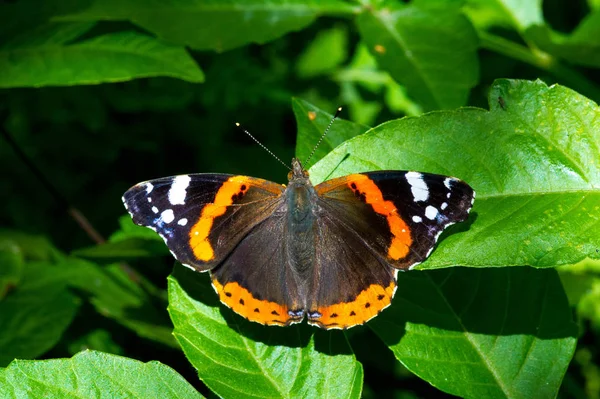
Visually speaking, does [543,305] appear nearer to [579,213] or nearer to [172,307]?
[579,213]

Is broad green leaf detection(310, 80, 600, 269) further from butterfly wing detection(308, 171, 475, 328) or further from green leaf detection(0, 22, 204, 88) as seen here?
green leaf detection(0, 22, 204, 88)

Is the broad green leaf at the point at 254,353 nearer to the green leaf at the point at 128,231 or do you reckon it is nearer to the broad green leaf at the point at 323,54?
the green leaf at the point at 128,231

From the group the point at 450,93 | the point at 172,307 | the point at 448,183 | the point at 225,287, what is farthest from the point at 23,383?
the point at 450,93

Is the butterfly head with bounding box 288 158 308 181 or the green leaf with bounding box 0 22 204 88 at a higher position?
the green leaf with bounding box 0 22 204 88

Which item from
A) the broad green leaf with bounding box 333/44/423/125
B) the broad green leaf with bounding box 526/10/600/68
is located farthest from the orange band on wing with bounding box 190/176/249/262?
the broad green leaf with bounding box 333/44/423/125

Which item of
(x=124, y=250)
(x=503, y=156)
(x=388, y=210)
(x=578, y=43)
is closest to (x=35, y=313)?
(x=124, y=250)

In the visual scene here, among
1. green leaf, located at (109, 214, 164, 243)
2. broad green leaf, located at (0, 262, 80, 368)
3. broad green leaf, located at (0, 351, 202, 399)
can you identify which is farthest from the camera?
green leaf, located at (109, 214, 164, 243)
